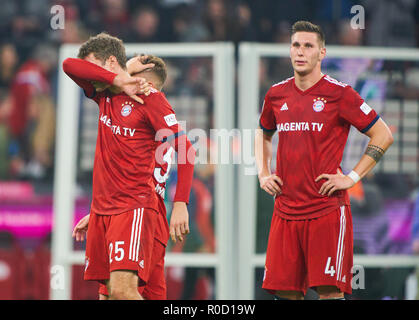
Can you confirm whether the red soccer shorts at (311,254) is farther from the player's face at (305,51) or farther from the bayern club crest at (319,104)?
the player's face at (305,51)

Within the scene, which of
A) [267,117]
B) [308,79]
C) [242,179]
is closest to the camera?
[308,79]

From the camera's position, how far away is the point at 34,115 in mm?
6867

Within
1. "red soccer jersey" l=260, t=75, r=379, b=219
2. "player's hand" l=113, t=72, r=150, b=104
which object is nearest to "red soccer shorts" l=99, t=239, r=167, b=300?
"red soccer jersey" l=260, t=75, r=379, b=219

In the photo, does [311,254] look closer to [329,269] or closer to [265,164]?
[329,269]

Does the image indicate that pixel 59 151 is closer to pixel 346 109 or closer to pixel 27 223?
pixel 27 223

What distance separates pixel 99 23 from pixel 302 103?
13.4 ft

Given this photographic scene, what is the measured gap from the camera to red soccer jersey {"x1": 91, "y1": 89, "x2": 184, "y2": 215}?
→ 336 cm

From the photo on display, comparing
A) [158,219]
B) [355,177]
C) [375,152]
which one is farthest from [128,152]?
[375,152]

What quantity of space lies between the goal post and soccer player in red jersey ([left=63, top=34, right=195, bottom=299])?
2242 millimetres

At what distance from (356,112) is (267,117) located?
1.74 feet

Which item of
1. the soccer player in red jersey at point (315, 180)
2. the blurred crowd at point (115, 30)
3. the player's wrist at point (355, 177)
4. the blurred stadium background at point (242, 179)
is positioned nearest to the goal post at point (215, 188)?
the blurred stadium background at point (242, 179)

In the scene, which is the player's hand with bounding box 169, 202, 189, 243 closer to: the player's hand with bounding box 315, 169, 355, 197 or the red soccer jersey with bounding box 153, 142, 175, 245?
the red soccer jersey with bounding box 153, 142, 175, 245

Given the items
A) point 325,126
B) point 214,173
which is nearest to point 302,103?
point 325,126

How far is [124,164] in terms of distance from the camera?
11.1 feet
